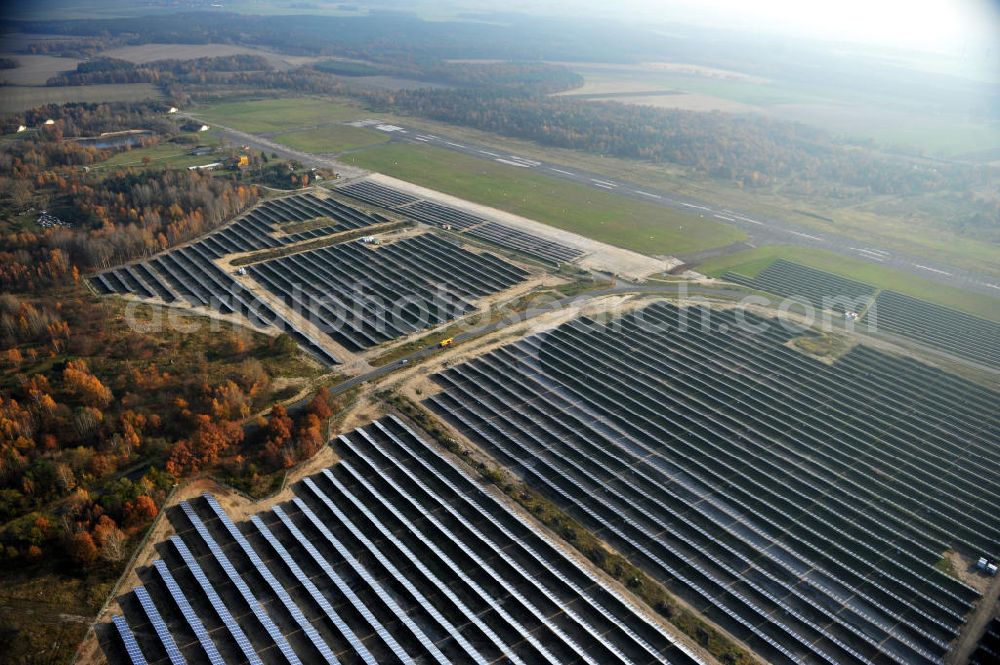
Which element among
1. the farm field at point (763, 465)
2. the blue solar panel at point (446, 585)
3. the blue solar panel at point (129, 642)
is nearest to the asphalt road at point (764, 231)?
the farm field at point (763, 465)

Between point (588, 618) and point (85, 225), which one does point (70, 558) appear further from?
point (85, 225)

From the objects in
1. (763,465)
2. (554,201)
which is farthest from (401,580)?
(554,201)

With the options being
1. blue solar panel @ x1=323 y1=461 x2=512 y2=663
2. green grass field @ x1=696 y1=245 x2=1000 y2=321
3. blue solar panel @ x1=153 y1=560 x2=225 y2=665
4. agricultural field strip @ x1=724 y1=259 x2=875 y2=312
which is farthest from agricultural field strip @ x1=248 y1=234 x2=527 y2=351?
agricultural field strip @ x1=724 y1=259 x2=875 y2=312

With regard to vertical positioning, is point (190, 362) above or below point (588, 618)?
above

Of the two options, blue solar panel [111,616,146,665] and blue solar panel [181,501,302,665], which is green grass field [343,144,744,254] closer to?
blue solar panel [181,501,302,665]

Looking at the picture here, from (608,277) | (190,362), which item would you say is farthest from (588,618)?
(608,277)

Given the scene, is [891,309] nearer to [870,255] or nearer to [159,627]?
[870,255]

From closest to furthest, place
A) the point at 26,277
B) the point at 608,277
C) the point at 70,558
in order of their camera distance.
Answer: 1. the point at 70,558
2. the point at 26,277
3. the point at 608,277

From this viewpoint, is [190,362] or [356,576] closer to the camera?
[356,576]
